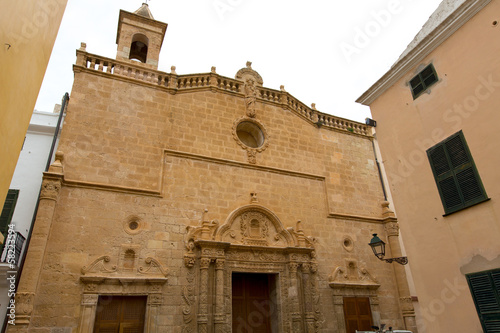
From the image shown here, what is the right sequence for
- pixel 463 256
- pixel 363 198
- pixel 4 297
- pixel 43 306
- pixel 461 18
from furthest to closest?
pixel 363 198
pixel 4 297
pixel 43 306
pixel 461 18
pixel 463 256

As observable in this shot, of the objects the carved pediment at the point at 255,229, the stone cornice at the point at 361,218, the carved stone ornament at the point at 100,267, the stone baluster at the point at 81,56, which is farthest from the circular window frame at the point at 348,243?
the stone baluster at the point at 81,56

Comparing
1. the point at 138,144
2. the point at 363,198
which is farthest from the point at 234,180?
the point at 363,198

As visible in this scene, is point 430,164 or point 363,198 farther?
point 363,198

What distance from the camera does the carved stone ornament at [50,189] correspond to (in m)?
8.29

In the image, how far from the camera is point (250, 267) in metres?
9.92

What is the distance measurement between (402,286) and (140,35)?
13114 mm

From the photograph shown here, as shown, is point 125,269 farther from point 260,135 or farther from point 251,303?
point 260,135

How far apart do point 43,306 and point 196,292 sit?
11.5ft

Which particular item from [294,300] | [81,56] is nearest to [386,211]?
[294,300]

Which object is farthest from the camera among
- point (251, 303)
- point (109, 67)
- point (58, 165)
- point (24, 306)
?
point (109, 67)

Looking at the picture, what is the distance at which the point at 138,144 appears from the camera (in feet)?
33.2

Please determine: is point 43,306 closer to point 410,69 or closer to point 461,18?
point 410,69

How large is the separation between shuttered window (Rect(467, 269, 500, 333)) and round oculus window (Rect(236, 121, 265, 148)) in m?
7.67

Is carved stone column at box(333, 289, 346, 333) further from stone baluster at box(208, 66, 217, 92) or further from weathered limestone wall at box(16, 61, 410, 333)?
stone baluster at box(208, 66, 217, 92)
